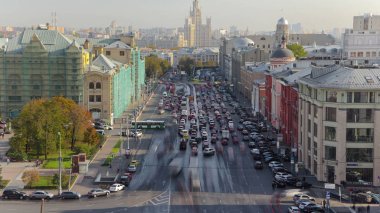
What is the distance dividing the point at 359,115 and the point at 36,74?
44.8m

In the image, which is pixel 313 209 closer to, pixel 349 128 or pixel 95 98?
pixel 349 128

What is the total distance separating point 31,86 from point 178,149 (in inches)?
1015

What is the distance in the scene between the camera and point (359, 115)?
46969mm

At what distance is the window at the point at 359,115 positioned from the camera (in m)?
46.8

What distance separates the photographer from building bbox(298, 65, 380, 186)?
46688 mm

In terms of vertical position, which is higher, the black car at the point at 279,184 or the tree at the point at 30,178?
the tree at the point at 30,178

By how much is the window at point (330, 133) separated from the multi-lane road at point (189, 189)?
16.3ft

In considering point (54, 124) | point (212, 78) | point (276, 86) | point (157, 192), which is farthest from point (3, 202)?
point (212, 78)

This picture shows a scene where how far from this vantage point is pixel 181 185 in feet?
154

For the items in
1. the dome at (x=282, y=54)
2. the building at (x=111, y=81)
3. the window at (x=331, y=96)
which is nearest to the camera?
the window at (x=331, y=96)

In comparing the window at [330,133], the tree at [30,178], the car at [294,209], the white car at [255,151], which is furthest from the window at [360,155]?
the tree at [30,178]

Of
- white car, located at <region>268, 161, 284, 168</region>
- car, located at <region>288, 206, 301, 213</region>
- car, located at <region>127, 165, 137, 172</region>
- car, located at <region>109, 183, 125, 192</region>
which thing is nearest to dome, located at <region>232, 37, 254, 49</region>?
white car, located at <region>268, 161, 284, 168</region>

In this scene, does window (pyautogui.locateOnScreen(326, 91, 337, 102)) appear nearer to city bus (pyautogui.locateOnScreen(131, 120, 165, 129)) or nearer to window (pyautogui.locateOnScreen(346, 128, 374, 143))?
window (pyautogui.locateOnScreen(346, 128, 374, 143))

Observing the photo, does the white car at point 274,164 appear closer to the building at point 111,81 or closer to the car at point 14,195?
the car at point 14,195
